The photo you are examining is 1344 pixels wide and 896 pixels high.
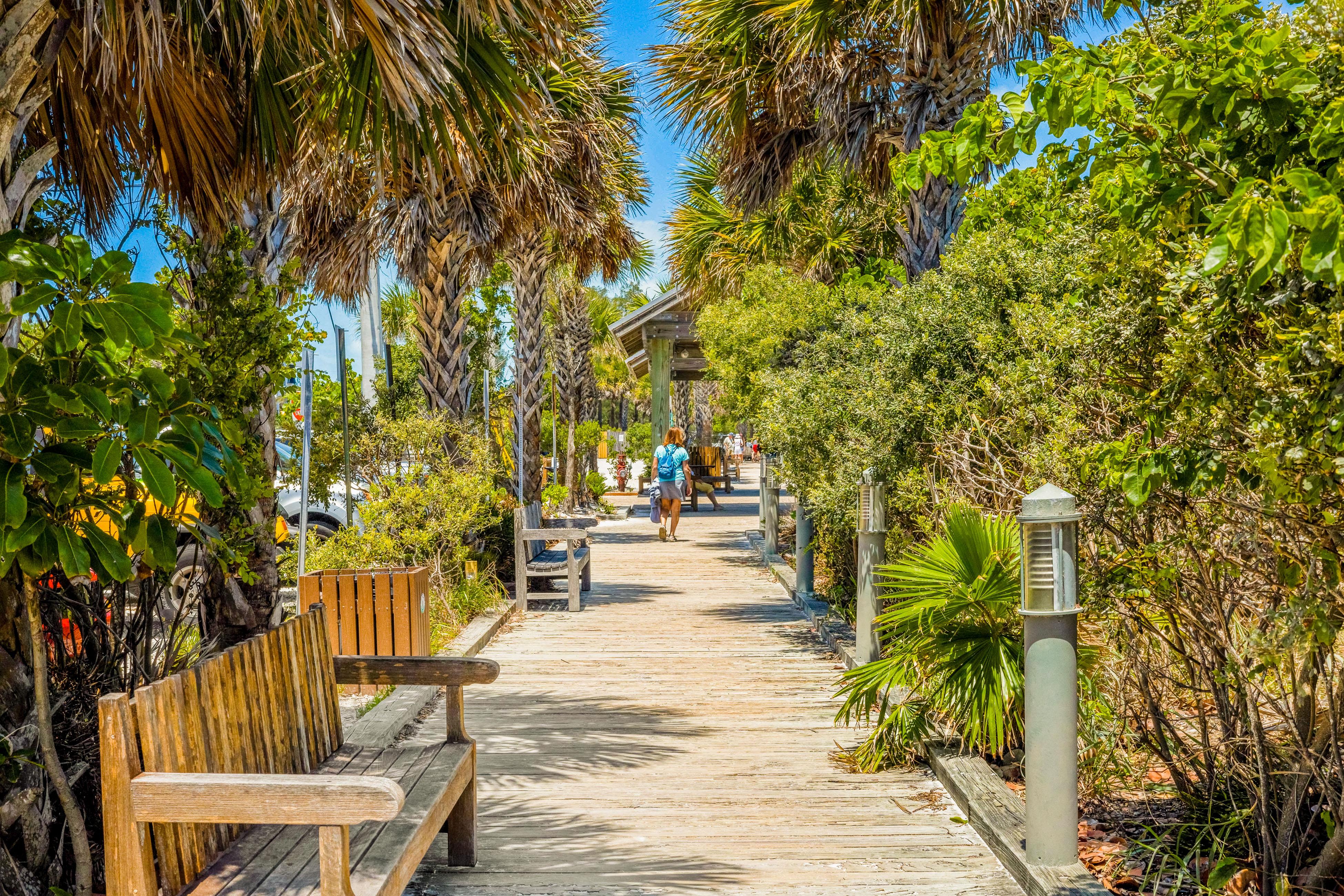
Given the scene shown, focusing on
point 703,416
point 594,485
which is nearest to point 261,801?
point 594,485

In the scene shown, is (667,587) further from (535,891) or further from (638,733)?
(535,891)

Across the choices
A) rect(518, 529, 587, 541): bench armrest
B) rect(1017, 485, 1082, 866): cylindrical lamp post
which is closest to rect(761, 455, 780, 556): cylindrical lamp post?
rect(518, 529, 587, 541): bench armrest

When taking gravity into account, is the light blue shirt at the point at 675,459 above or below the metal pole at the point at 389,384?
below

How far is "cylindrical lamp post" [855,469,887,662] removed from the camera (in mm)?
7312

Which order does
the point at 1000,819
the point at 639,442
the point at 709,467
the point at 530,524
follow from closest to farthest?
the point at 1000,819, the point at 530,524, the point at 709,467, the point at 639,442

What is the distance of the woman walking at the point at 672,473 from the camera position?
58.2 ft

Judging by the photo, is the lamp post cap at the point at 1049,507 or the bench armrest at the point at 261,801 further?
the lamp post cap at the point at 1049,507

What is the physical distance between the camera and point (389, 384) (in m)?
11.9

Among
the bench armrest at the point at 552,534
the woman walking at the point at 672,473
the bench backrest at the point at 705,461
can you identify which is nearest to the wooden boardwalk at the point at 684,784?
Answer: the bench armrest at the point at 552,534

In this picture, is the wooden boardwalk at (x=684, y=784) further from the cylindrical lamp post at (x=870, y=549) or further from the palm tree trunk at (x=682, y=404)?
the palm tree trunk at (x=682, y=404)

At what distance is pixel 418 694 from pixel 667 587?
6506 millimetres

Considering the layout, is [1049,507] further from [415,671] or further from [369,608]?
[369,608]

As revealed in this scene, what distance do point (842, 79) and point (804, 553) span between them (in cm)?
485

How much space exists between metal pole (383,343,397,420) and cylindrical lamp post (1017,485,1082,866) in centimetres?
854
